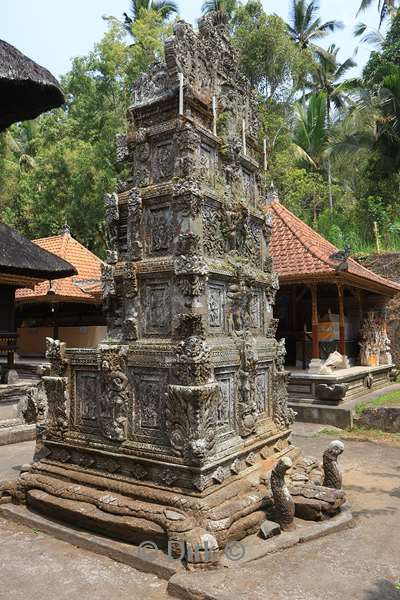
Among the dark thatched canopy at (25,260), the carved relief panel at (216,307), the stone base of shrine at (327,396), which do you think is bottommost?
the stone base of shrine at (327,396)

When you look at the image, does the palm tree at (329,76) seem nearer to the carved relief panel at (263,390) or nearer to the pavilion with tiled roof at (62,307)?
the pavilion with tiled roof at (62,307)

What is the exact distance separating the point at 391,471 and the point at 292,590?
4.42 metres

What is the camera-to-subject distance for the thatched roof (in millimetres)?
4910

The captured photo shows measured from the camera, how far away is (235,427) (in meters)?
6.24

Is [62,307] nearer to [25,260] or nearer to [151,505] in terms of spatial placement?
[25,260]

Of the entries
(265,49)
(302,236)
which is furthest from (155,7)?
(302,236)

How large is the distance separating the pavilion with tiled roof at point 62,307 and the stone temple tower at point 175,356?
10.1 meters

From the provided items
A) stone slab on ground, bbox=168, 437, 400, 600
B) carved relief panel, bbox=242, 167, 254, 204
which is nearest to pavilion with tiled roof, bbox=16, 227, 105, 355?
carved relief panel, bbox=242, 167, 254, 204

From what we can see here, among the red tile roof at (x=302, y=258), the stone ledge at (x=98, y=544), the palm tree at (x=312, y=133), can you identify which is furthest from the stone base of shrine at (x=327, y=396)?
the palm tree at (x=312, y=133)

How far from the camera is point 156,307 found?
6.15 meters

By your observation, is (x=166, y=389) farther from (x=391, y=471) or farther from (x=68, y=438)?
(x=391, y=471)

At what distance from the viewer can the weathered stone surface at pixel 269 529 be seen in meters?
5.26

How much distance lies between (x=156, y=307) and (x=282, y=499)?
2.65m

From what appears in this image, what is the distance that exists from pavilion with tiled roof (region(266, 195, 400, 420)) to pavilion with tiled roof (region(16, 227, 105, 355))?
6338 millimetres
